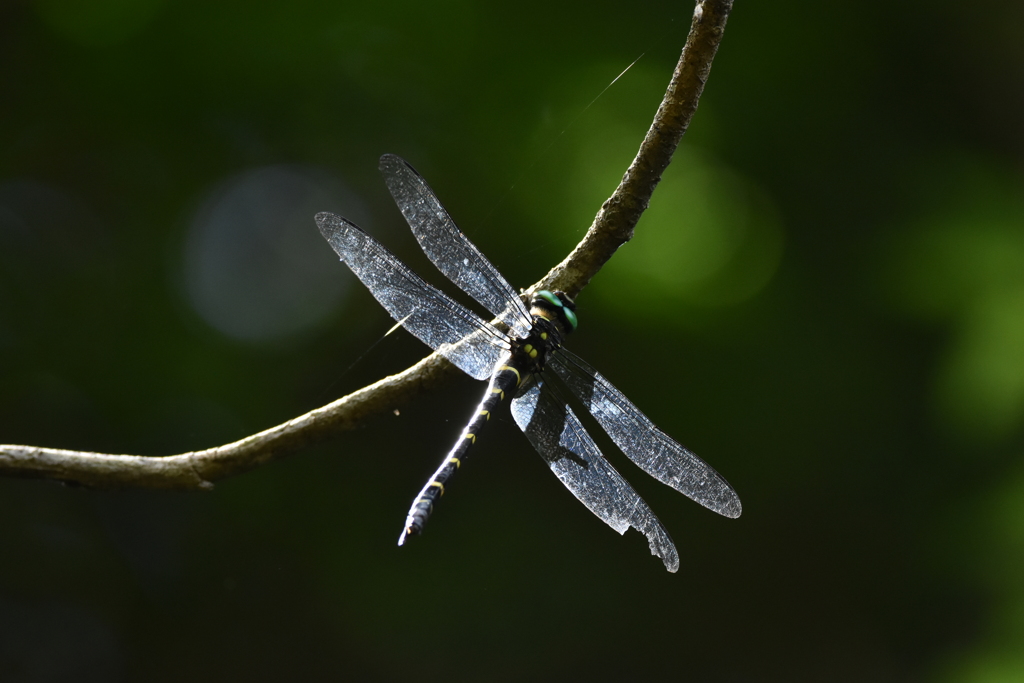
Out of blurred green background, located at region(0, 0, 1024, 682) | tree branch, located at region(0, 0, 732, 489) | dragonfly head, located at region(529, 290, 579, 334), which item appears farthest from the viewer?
blurred green background, located at region(0, 0, 1024, 682)

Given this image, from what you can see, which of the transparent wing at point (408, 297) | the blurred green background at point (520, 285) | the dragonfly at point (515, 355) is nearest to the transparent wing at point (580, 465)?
the dragonfly at point (515, 355)

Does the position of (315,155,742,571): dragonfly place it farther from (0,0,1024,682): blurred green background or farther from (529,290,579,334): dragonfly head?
(0,0,1024,682): blurred green background

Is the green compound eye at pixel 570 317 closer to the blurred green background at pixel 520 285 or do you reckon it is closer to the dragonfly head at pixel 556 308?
the dragonfly head at pixel 556 308

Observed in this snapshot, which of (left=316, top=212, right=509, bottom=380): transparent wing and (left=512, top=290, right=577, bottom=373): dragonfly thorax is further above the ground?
(left=512, top=290, right=577, bottom=373): dragonfly thorax

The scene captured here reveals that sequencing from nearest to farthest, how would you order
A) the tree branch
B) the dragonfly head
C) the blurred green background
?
1. the tree branch
2. the dragonfly head
3. the blurred green background

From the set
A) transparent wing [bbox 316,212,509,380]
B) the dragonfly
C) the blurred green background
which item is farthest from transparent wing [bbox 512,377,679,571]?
the blurred green background

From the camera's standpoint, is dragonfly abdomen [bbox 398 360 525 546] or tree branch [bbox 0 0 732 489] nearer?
tree branch [bbox 0 0 732 489]

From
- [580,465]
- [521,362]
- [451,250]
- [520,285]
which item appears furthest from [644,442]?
[520,285]

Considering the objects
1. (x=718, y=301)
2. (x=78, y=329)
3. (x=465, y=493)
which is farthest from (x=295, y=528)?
(x=718, y=301)
